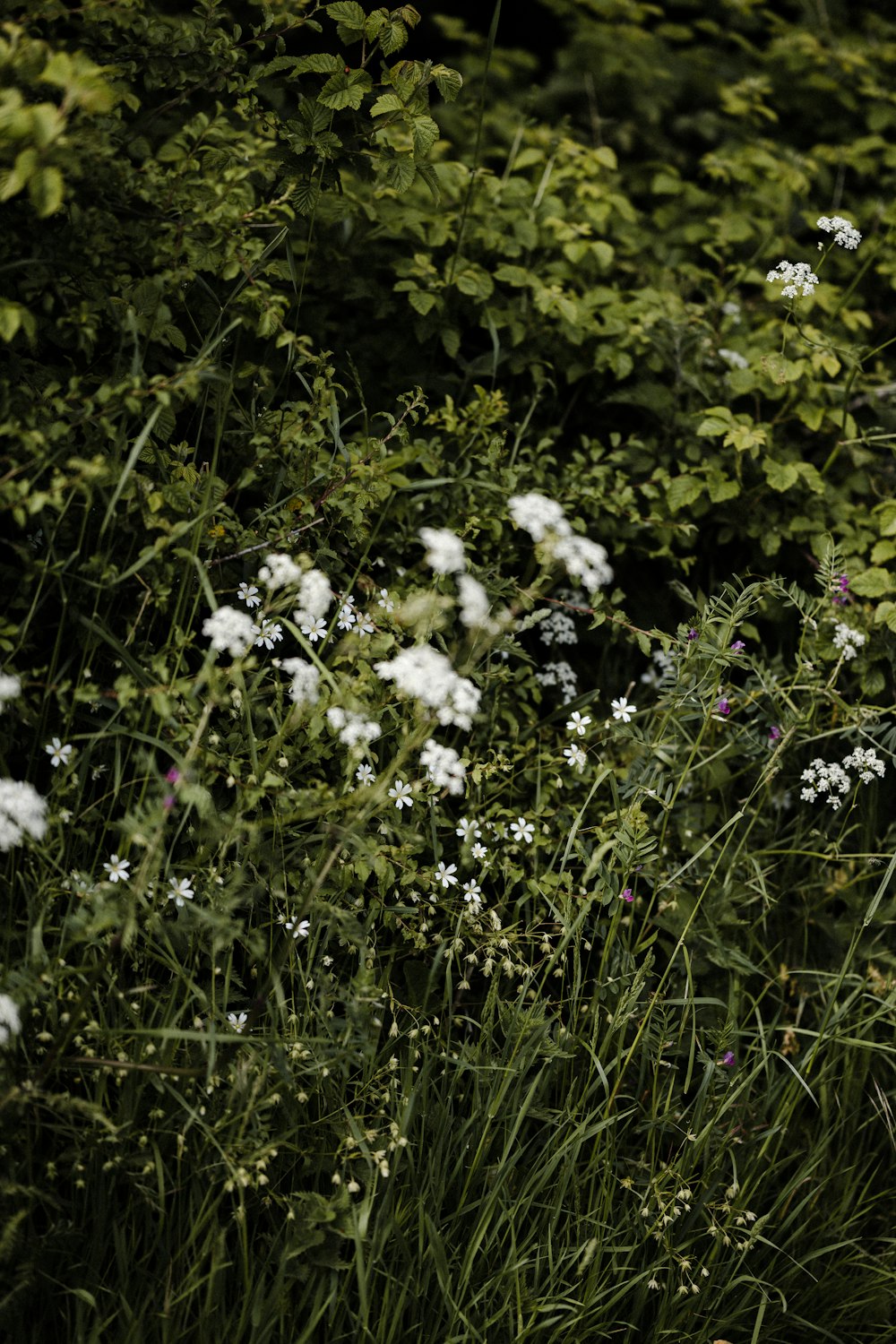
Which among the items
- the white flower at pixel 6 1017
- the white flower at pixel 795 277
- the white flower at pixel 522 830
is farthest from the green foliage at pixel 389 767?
the white flower at pixel 795 277

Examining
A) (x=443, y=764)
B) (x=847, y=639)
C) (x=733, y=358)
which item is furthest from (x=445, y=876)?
(x=733, y=358)

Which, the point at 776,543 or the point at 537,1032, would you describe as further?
the point at 776,543

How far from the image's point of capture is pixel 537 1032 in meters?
1.91

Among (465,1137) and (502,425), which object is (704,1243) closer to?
(465,1137)

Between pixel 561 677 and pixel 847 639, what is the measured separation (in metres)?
0.68

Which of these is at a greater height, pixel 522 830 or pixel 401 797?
pixel 401 797

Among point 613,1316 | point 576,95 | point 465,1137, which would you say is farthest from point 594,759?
point 576,95

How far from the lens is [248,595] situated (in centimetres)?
207

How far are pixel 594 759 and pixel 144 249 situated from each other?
1.47 metres

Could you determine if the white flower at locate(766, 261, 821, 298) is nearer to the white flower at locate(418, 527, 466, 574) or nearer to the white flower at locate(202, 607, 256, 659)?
the white flower at locate(418, 527, 466, 574)

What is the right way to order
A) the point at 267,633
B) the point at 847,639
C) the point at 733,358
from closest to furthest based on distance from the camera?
the point at 267,633 < the point at 847,639 < the point at 733,358

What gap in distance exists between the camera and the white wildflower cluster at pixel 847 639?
2.49m

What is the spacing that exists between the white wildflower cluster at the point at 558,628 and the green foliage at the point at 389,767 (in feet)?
0.12

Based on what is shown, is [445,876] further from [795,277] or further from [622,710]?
[795,277]
